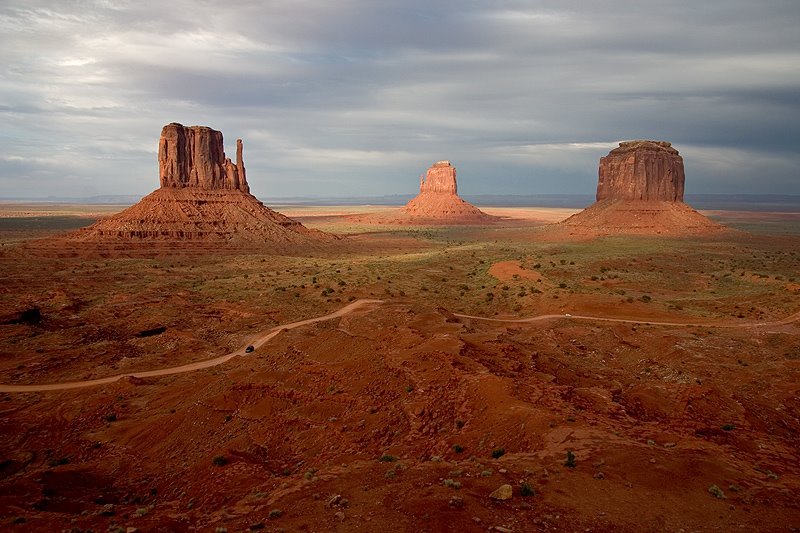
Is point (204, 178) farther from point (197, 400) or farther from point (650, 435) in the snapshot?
point (650, 435)

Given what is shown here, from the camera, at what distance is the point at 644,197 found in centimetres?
11831

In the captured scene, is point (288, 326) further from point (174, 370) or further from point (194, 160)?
point (194, 160)

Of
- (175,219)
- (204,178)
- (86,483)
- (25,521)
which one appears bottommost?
(86,483)

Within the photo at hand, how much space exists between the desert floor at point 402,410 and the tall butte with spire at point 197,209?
1790 inches

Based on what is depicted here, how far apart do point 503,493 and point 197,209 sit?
10159 centimetres

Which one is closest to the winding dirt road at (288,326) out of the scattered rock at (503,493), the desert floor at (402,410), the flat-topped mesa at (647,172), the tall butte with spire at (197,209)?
the desert floor at (402,410)

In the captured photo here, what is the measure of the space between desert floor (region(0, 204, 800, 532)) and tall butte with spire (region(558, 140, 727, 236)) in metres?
61.9

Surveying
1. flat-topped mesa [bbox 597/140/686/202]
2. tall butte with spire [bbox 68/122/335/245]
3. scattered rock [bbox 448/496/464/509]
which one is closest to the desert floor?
scattered rock [bbox 448/496/464/509]

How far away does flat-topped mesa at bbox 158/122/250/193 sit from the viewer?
104 metres

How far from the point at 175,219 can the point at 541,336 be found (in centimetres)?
8353

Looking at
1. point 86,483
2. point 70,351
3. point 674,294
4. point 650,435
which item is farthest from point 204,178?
point 650,435

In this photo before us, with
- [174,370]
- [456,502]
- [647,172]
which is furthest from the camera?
[647,172]

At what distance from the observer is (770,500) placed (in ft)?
47.7

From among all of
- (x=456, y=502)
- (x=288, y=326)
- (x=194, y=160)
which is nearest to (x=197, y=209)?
(x=194, y=160)
